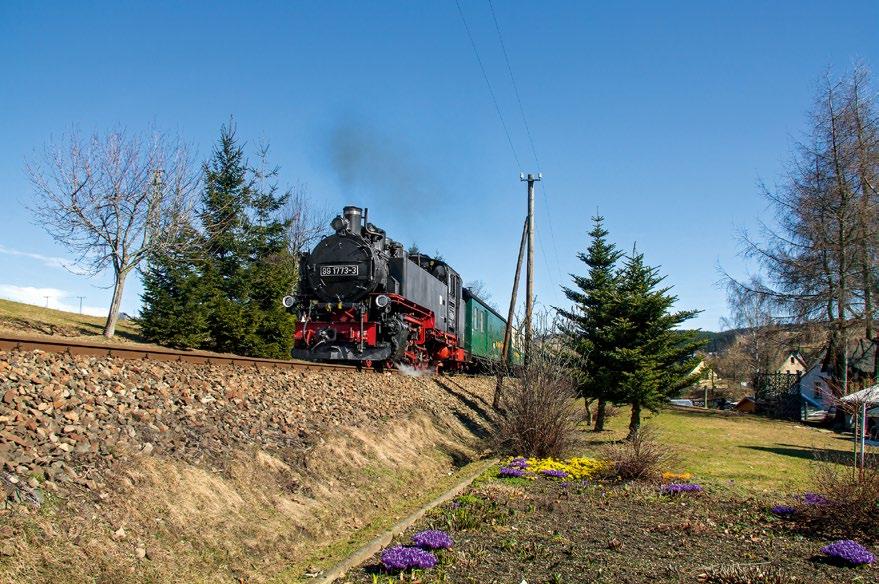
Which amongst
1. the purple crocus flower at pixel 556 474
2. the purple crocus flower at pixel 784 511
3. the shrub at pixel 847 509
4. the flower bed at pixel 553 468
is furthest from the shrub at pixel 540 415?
the shrub at pixel 847 509

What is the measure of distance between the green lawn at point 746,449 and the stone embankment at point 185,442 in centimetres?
557

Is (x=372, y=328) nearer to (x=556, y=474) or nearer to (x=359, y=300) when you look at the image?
(x=359, y=300)

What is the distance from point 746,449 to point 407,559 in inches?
564

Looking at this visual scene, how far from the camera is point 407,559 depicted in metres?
5.32

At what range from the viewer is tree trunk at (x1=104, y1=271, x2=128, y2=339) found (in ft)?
71.3

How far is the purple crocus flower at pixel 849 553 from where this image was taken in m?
Result: 5.68

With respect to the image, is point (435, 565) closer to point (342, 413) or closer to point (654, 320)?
point (342, 413)

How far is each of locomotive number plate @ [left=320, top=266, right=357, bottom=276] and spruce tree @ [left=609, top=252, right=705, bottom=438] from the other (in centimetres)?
721

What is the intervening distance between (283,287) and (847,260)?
24925 millimetres

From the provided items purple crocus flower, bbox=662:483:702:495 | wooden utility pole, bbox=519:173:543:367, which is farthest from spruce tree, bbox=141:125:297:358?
purple crocus flower, bbox=662:483:702:495

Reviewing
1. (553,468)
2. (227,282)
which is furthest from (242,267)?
(553,468)

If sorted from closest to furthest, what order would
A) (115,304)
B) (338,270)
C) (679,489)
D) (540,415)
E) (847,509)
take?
(847,509)
(679,489)
(540,415)
(338,270)
(115,304)

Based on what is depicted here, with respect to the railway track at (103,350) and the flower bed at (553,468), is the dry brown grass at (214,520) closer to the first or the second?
the flower bed at (553,468)

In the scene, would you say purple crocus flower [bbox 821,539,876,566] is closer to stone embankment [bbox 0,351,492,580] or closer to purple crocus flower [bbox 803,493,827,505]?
A: purple crocus flower [bbox 803,493,827,505]
